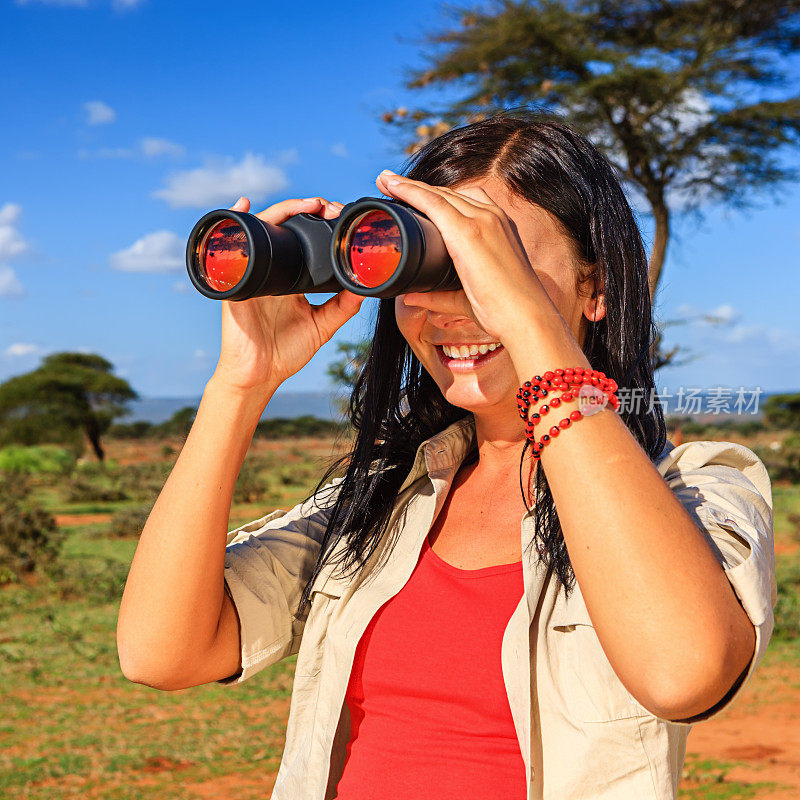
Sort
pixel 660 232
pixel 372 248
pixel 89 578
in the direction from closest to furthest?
pixel 372 248 → pixel 89 578 → pixel 660 232

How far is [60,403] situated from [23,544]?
16492 millimetres

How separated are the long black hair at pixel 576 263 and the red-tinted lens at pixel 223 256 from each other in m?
0.39

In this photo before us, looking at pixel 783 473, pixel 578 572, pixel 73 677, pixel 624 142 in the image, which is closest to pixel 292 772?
pixel 578 572

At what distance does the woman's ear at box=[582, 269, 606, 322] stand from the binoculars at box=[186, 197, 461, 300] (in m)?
0.33

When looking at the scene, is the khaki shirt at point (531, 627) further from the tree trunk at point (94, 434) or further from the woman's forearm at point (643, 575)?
the tree trunk at point (94, 434)

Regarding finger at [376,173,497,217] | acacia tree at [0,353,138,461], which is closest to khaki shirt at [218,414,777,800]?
finger at [376,173,497,217]

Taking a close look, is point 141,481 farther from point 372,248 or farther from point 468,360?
point 372,248

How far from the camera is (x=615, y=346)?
1500 mm

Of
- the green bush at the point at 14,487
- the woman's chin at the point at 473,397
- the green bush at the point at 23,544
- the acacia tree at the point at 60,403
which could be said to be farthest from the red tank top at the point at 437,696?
the acacia tree at the point at 60,403

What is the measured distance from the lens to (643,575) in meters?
1.08

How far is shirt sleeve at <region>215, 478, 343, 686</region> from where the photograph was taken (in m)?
1.55

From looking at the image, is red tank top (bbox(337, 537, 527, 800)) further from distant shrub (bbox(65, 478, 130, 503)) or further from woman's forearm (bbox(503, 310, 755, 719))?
distant shrub (bbox(65, 478, 130, 503))

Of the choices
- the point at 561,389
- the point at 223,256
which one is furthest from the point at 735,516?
the point at 223,256

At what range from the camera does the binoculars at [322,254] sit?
1.21 meters
